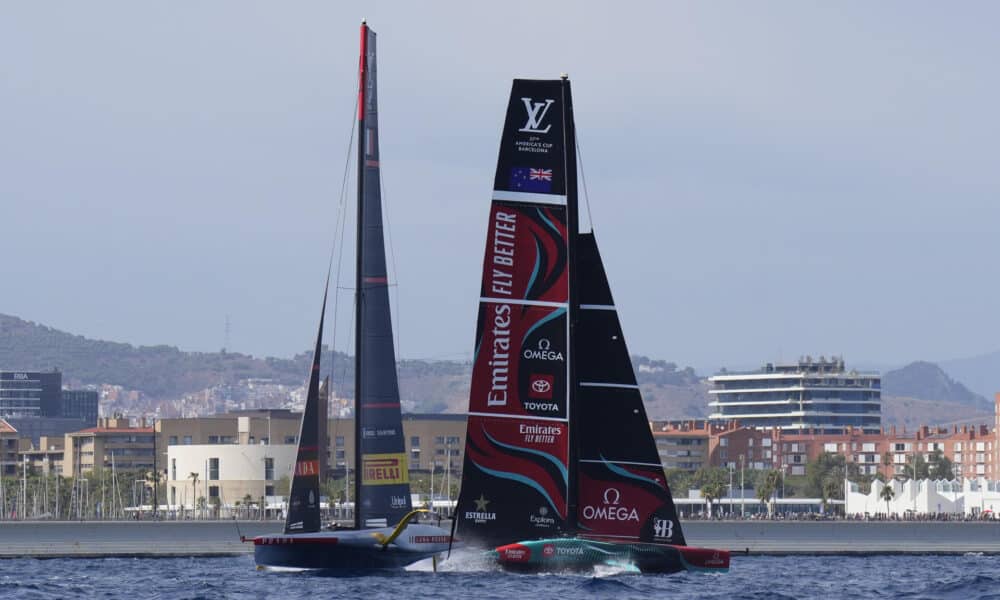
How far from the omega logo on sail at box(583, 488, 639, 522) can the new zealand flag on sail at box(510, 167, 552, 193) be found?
677 centimetres

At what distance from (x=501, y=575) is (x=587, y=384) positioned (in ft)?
15.0

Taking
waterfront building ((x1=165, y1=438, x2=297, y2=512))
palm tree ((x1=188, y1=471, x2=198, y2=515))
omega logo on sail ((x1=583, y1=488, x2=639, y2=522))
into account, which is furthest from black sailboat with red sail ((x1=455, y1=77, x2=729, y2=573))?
palm tree ((x1=188, y1=471, x2=198, y2=515))

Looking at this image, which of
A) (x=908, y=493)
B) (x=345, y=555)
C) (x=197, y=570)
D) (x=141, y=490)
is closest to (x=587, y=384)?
(x=345, y=555)

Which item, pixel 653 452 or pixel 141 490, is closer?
pixel 653 452

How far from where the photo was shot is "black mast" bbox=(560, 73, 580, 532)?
131ft

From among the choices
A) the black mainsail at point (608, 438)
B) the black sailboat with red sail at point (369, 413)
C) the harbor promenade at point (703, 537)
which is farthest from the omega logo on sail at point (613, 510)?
the harbor promenade at point (703, 537)

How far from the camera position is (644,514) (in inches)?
1574

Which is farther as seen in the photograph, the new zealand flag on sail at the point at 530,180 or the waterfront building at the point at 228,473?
the waterfront building at the point at 228,473

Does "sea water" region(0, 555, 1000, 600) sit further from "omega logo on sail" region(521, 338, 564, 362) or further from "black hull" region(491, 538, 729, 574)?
"omega logo on sail" region(521, 338, 564, 362)

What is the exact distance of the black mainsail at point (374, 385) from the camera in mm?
49531

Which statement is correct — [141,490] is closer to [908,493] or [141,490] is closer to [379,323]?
[908,493]

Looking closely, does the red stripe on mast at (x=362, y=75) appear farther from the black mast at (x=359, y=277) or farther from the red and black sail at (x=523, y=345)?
the red and black sail at (x=523, y=345)

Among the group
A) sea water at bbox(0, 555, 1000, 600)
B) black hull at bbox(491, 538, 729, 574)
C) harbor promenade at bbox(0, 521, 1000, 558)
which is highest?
black hull at bbox(491, 538, 729, 574)

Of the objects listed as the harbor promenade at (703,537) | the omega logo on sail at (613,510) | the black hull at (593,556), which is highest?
the omega logo on sail at (613,510)
